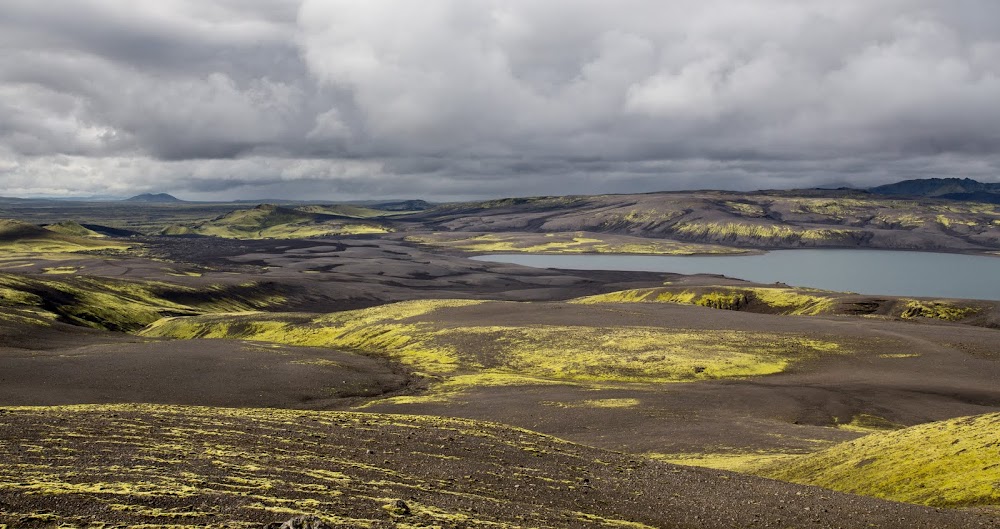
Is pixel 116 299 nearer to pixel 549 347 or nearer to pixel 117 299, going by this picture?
pixel 117 299

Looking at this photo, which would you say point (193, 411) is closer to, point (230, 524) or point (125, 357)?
point (230, 524)

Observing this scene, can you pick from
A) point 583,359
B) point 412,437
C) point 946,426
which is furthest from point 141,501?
point 583,359

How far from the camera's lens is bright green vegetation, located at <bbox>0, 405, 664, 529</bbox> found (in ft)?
59.2

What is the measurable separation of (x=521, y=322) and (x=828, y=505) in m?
73.6

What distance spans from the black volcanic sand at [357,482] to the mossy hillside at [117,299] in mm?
83697

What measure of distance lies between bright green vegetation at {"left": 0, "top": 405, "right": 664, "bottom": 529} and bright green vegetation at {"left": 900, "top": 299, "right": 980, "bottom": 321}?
107 meters

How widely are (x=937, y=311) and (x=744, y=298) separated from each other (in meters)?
33.5

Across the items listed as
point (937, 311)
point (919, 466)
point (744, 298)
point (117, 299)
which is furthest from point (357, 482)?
point (744, 298)

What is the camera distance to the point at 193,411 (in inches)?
1414

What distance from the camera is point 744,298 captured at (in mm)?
136375

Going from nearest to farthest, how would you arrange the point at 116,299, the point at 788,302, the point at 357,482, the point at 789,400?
1. the point at 357,482
2. the point at 789,400
3. the point at 116,299
4. the point at 788,302

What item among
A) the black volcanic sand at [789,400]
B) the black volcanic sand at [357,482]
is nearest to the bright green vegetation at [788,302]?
the black volcanic sand at [789,400]

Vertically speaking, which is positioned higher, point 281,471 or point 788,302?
point 281,471

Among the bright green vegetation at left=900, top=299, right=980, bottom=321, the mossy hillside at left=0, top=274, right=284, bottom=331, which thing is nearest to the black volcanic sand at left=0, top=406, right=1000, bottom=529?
the mossy hillside at left=0, top=274, right=284, bottom=331
